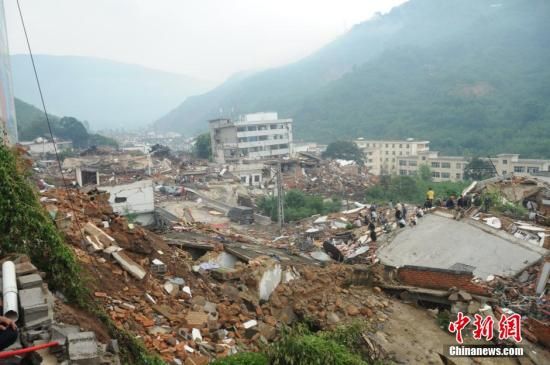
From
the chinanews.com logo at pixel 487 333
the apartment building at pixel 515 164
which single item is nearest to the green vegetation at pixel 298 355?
the chinanews.com logo at pixel 487 333

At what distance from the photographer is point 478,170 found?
43.3m

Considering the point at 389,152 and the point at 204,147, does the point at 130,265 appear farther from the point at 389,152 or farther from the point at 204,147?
the point at 389,152

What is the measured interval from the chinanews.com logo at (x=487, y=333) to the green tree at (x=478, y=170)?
3948 centimetres

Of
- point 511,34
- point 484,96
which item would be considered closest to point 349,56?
point 511,34

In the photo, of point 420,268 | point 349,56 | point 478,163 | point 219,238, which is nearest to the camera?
point 420,268

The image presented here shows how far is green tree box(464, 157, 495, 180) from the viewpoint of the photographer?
42.8 m

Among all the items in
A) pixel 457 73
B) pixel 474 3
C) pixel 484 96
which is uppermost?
pixel 474 3

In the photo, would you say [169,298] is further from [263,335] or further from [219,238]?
[219,238]

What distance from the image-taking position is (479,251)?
10180 mm

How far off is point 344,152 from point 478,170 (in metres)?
16.4

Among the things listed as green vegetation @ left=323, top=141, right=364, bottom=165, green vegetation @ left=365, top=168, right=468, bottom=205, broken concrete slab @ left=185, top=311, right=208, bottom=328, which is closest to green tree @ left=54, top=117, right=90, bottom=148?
green vegetation @ left=323, top=141, right=364, bottom=165

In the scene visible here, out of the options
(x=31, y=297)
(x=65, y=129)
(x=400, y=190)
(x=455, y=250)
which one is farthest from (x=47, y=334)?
(x=65, y=129)

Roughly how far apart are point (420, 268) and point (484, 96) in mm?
86237

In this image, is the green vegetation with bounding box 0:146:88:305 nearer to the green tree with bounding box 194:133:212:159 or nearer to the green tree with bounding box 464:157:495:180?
the green tree with bounding box 464:157:495:180
